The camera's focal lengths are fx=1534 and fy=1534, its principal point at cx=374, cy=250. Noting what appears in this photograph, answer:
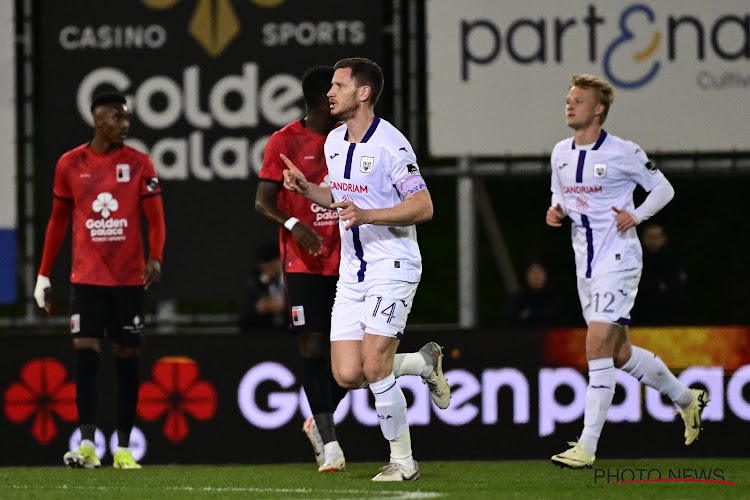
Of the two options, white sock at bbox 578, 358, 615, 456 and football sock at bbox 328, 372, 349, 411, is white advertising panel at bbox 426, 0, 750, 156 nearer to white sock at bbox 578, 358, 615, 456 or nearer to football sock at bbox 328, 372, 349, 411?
white sock at bbox 578, 358, 615, 456

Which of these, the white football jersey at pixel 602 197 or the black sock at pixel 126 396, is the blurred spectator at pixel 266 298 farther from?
the white football jersey at pixel 602 197

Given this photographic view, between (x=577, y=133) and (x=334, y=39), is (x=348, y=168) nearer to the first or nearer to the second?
(x=577, y=133)

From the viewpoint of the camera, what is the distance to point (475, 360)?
10641 mm

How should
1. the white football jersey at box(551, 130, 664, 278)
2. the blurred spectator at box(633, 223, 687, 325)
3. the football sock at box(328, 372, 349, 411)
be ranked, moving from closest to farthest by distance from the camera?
the white football jersey at box(551, 130, 664, 278), the football sock at box(328, 372, 349, 411), the blurred spectator at box(633, 223, 687, 325)

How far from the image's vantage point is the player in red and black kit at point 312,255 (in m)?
8.73

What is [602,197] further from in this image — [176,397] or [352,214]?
[176,397]

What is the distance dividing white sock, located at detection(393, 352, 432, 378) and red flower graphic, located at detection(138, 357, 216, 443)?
8.84 feet

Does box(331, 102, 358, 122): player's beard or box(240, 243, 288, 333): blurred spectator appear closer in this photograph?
box(331, 102, 358, 122): player's beard

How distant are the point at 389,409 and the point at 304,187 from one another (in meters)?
1.21

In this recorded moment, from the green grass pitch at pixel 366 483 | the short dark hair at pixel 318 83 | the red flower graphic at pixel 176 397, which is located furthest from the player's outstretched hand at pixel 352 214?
the red flower graphic at pixel 176 397

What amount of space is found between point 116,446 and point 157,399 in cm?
82

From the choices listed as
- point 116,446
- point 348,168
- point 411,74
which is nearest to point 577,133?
point 348,168

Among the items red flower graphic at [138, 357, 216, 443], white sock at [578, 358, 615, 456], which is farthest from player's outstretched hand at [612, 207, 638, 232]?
red flower graphic at [138, 357, 216, 443]

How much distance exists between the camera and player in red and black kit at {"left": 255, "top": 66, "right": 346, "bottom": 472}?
8734 millimetres
